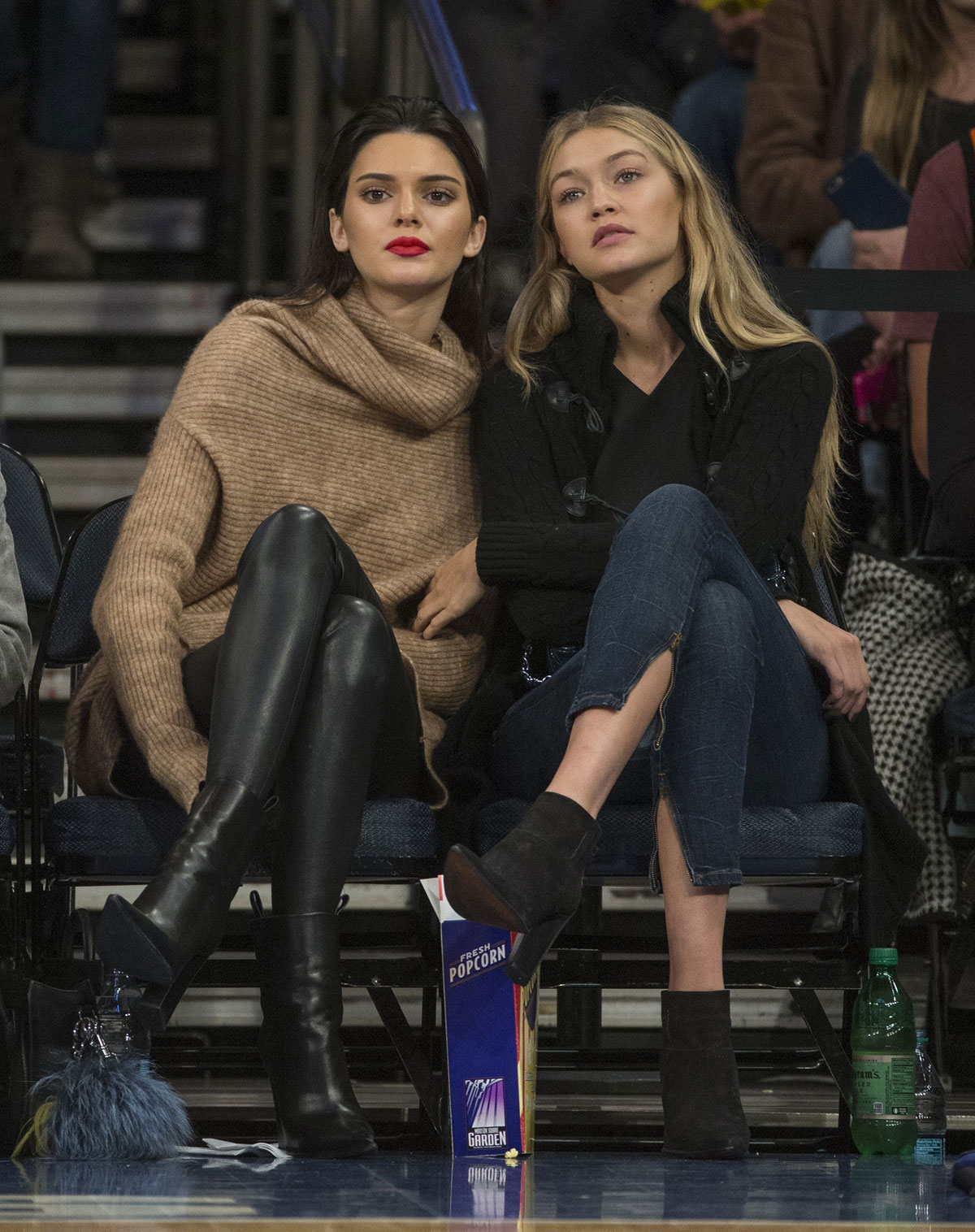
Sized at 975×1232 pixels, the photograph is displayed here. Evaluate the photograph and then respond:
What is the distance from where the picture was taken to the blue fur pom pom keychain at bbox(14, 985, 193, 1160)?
2.09m

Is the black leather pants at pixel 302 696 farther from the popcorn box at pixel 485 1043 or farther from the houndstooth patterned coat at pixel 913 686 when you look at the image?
the houndstooth patterned coat at pixel 913 686

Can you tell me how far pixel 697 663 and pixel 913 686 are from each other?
80 cm

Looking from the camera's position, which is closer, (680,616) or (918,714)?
(680,616)

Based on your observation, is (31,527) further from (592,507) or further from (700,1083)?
(700,1083)

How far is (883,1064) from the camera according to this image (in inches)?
91.2

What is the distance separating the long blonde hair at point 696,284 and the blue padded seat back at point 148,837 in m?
0.73

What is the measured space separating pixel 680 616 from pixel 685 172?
2.90 ft

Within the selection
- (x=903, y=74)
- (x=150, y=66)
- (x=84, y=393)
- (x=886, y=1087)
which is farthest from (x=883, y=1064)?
(x=150, y=66)

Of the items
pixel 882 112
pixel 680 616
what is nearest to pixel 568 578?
pixel 680 616

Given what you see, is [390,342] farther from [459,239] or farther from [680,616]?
[680,616]

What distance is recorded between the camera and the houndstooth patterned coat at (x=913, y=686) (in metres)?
2.91

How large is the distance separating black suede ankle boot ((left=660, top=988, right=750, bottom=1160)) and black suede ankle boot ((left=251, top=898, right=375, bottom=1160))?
0.35 meters

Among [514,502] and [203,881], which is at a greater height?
[514,502]

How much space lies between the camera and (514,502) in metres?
2.63
